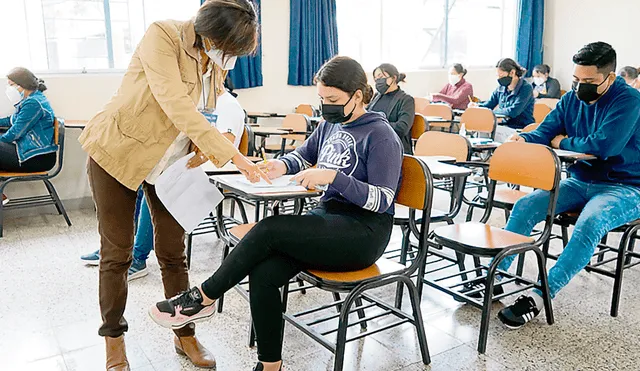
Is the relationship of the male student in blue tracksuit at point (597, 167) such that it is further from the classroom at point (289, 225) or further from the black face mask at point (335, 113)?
the black face mask at point (335, 113)

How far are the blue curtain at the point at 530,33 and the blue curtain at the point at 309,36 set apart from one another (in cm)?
341

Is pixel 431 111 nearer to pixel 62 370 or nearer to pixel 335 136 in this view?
pixel 335 136

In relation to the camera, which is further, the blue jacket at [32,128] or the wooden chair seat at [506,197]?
the blue jacket at [32,128]

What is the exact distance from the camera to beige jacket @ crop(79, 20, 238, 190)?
61.5 inches

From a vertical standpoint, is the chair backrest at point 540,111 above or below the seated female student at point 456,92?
below

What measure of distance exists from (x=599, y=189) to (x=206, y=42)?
1928mm

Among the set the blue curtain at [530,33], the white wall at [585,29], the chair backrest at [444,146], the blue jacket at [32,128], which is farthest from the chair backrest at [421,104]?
the blue jacket at [32,128]

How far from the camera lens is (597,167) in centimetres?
262

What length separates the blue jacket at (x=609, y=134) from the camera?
2502mm

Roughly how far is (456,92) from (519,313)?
15.7 ft

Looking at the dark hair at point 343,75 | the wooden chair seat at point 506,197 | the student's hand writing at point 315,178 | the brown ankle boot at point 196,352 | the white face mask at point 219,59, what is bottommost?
the brown ankle boot at point 196,352

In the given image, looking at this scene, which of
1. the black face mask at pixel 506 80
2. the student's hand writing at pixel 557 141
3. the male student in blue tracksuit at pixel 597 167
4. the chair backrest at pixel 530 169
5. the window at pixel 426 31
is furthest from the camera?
the window at pixel 426 31

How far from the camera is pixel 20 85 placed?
3842 mm

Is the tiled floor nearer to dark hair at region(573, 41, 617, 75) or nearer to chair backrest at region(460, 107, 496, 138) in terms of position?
dark hair at region(573, 41, 617, 75)
